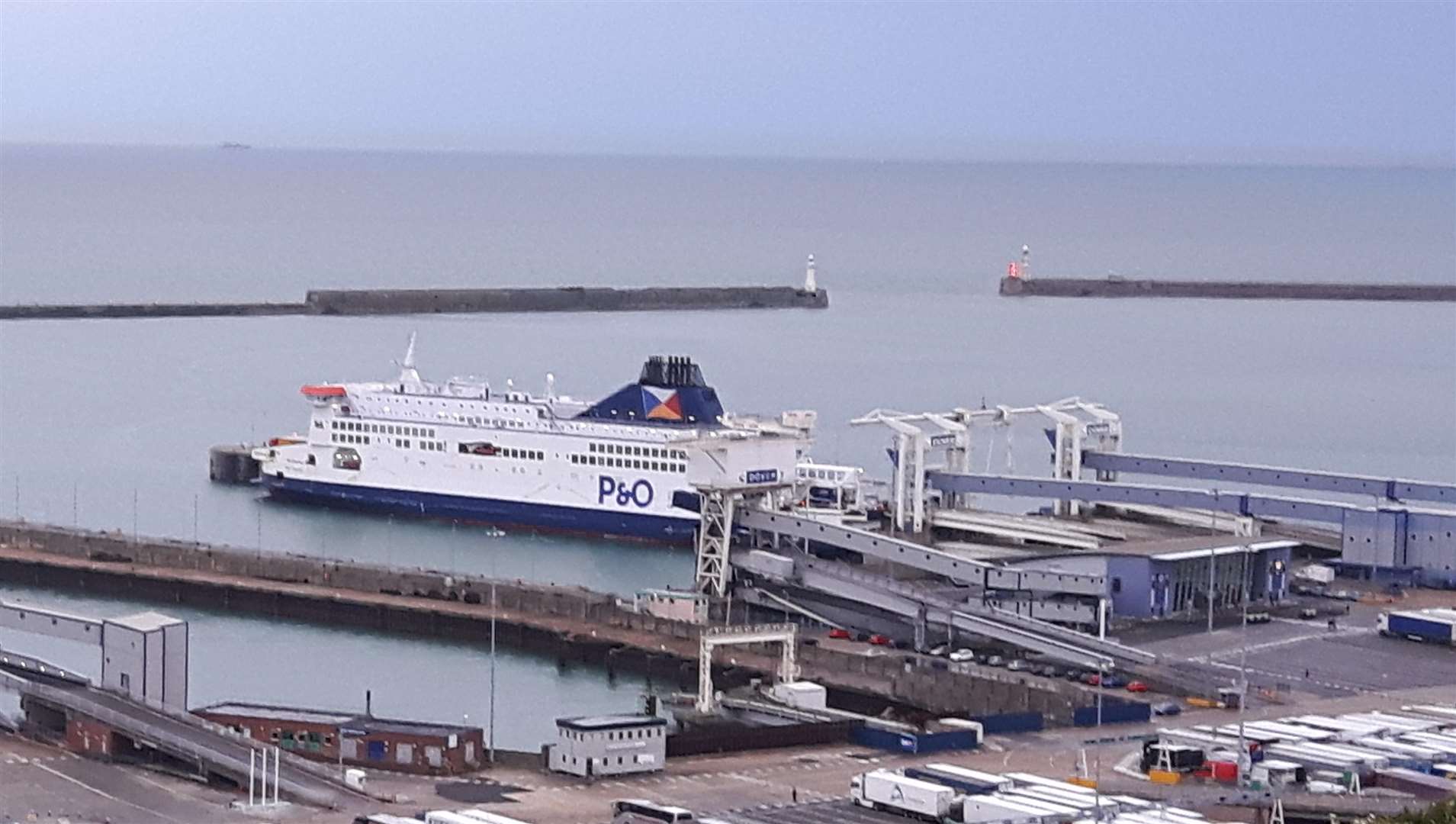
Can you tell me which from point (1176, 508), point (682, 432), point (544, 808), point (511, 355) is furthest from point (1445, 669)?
point (511, 355)

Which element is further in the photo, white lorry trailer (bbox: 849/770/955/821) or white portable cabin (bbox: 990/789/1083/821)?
white lorry trailer (bbox: 849/770/955/821)

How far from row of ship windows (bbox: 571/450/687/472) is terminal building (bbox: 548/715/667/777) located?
57.3 feet

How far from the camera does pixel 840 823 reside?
18547 millimetres

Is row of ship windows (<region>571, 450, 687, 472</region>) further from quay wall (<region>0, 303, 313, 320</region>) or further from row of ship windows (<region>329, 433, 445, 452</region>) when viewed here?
quay wall (<region>0, 303, 313, 320</region>)

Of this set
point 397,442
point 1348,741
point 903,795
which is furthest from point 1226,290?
point 903,795

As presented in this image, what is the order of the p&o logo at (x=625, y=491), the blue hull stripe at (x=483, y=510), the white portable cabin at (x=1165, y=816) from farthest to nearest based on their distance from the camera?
the p&o logo at (x=625, y=491), the blue hull stripe at (x=483, y=510), the white portable cabin at (x=1165, y=816)

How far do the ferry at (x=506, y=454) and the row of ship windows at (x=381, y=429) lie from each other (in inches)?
0.6

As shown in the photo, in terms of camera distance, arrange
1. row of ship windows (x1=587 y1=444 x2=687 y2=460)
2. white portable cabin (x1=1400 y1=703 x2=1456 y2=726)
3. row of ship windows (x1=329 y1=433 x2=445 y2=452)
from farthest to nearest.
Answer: row of ship windows (x1=329 y1=433 x2=445 y2=452) → row of ship windows (x1=587 y1=444 x2=687 y2=460) → white portable cabin (x1=1400 y1=703 x2=1456 y2=726)

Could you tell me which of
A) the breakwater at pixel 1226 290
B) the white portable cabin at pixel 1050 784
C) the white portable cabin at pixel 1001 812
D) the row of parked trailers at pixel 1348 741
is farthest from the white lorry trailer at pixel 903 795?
the breakwater at pixel 1226 290

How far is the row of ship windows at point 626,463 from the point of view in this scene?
126 ft

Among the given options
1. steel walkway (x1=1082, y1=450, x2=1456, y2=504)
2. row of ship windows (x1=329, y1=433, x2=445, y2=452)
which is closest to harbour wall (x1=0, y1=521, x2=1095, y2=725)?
row of ship windows (x1=329, y1=433, x2=445, y2=452)

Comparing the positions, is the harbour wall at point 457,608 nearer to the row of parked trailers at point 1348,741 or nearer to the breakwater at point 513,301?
the row of parked trailers at point 1348,741

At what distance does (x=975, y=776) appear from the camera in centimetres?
1962

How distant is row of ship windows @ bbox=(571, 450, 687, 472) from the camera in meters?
38.3
